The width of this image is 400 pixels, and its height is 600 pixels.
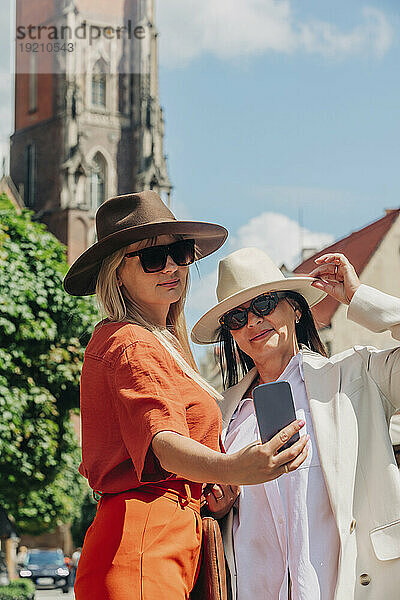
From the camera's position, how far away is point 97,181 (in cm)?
6062

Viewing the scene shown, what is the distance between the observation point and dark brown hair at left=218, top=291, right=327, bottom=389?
171 inches

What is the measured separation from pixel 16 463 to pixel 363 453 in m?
18.2

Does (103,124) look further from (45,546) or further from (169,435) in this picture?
(169,435)

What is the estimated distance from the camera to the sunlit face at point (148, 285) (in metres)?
3.53

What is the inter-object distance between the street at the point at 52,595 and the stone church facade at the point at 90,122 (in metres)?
25.0

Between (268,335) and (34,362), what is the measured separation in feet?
59.8

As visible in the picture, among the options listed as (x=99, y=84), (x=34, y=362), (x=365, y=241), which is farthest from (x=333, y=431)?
(x=99, y=84)

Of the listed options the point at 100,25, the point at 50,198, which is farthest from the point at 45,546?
the point at 100,25

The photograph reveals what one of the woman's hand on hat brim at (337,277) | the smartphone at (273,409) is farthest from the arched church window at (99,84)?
the smartphone at (273,409)

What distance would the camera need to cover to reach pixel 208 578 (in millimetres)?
3395

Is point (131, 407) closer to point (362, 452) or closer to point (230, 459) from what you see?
point (230, 459)

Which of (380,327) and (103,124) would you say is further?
(103,124)

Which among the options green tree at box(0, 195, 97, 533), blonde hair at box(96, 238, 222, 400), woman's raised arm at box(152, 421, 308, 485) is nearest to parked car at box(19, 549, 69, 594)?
green tree at box(0, 195, 97, 533)

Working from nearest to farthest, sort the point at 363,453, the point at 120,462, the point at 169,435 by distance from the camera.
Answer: the point at 169,435
the point at 120,462
the point at 363,453
